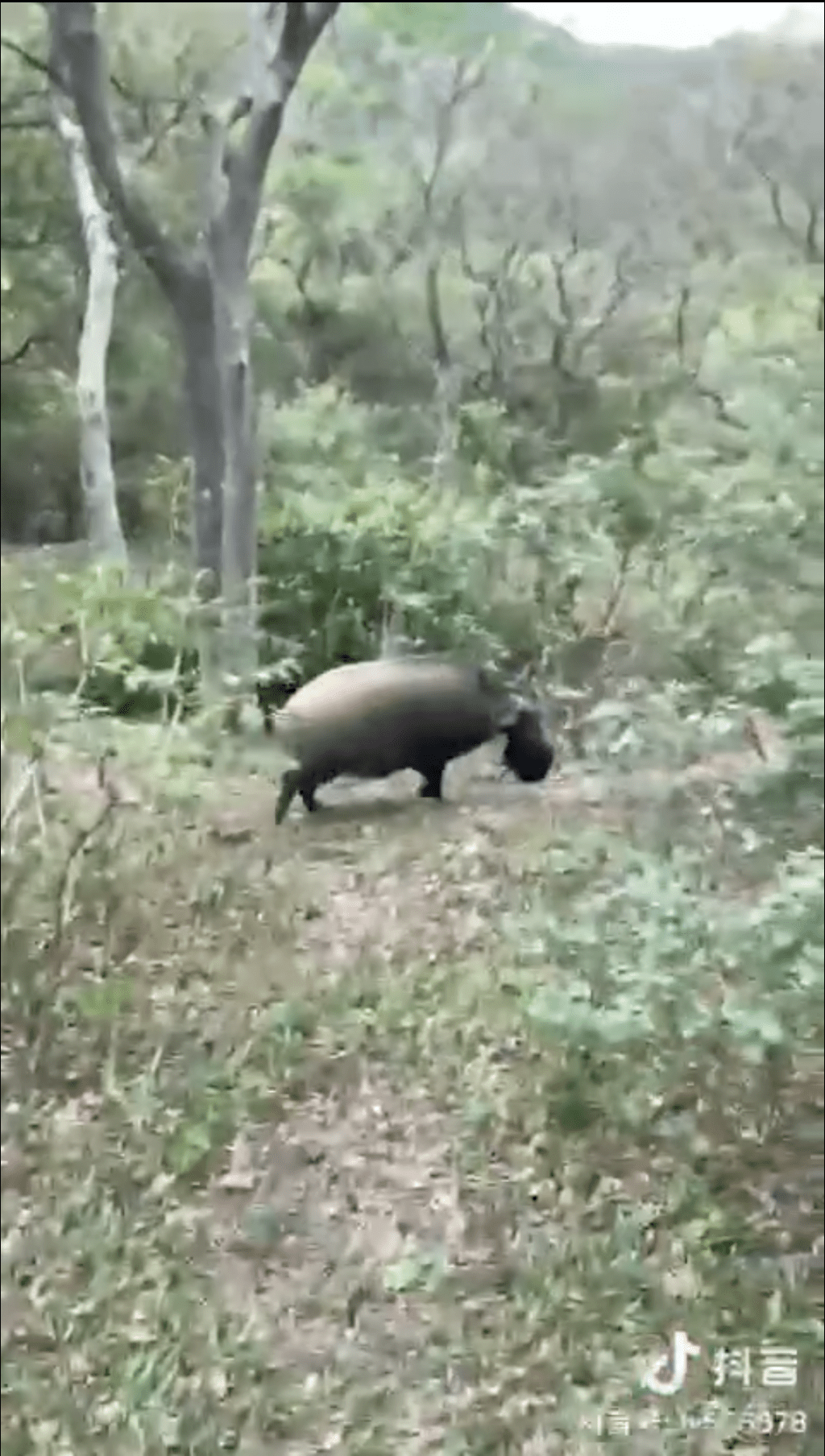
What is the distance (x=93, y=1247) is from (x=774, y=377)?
41.1 inches

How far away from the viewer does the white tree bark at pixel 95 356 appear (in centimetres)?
152

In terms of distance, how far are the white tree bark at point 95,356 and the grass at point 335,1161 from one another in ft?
0.79

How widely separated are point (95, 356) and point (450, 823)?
0.66m

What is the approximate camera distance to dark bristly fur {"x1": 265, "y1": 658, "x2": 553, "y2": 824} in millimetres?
1396

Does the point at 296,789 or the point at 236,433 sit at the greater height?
the point at 236,433

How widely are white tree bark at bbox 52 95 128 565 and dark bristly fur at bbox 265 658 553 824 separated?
0.85 ft

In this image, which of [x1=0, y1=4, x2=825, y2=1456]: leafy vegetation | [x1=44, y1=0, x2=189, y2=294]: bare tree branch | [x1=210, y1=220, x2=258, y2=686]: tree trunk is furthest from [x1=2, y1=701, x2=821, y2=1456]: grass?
[x1=44, y1=0, x2=189, y2=294]: bare tree branch

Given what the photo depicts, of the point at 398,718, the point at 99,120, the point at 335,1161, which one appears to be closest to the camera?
the point at 335,1161

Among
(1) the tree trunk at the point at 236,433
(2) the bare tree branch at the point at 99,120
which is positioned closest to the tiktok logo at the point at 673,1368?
(1) the tree trunk at the point at 236,433

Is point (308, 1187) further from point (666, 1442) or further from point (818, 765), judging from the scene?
point (818, 765)

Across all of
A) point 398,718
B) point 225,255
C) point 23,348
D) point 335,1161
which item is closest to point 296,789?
point 398,718

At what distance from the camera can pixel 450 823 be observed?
148 cm

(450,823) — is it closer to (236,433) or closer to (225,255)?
(236,433)

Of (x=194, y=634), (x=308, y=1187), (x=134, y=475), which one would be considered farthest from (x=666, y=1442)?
(x=134, y=475)
